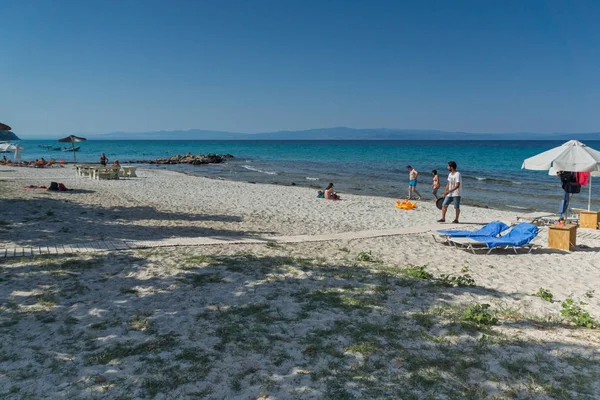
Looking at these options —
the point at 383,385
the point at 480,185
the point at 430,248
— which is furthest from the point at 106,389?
the point at 480,185

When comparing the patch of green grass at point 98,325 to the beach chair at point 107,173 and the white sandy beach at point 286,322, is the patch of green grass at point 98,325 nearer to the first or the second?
the white sandy beach at point 286,322

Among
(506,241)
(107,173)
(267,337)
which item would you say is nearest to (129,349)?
(267,337)

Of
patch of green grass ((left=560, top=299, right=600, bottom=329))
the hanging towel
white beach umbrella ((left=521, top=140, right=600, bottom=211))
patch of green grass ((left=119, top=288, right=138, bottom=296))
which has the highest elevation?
white beach umbrella ((left=521, top=140, right=600, bottom=211))

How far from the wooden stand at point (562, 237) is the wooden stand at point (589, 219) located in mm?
2959

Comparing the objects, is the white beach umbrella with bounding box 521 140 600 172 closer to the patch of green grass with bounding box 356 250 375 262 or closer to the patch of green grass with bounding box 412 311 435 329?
the patch of green grass with bounding box 356 250 375 262

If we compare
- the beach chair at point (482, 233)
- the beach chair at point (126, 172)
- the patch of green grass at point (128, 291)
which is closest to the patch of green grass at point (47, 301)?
the patch of green grass at point (128, 291)

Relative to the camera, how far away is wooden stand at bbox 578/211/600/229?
12.4 metres

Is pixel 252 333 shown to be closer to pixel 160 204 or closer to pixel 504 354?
pixel 504 354

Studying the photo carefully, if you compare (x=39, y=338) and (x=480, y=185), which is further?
(x=480, y=185)

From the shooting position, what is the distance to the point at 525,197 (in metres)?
24.6

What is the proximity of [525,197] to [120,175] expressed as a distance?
76.0 feet

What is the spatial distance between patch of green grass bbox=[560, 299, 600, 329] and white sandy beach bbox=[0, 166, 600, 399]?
0.11 m

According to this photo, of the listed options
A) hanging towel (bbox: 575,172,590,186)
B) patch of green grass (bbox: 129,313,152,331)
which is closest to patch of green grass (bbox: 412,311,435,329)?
patch of green grass (bbox: 129,313,152,331)

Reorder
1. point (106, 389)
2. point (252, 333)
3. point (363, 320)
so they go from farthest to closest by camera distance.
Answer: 1. point (363, 320)
2. point (252, 333)
3. point (106, 389)
